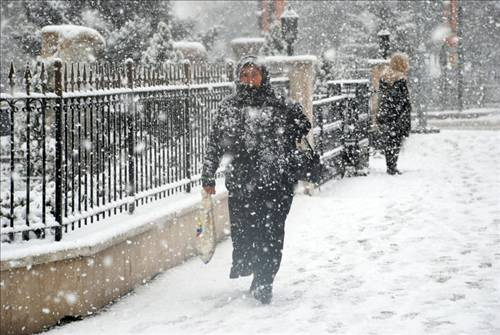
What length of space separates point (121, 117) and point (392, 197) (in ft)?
16.1

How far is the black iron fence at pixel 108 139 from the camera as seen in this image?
5.99 m

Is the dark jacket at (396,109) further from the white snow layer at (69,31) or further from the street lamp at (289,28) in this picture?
the white snow layer at (69,31)

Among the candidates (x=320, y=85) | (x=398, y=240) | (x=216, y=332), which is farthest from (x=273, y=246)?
(x=320, y=85)

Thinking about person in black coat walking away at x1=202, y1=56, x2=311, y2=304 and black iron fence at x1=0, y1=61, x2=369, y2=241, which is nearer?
black iron fence at x1=0, y1=61, x2=369, y2=241

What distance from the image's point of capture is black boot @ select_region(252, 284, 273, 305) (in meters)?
6.20

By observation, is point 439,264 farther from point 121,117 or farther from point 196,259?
point 121,117

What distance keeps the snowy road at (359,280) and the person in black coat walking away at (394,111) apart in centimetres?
218

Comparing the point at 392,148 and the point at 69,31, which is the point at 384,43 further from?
the point at 69,31

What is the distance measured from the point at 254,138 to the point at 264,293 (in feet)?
4.29

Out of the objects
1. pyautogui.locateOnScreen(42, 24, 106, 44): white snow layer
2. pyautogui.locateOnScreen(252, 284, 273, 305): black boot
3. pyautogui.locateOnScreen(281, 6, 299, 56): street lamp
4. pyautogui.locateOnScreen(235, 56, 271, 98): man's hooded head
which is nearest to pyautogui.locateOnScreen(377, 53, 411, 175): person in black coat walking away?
pyautogui.locateOnScreen(281, 6, 299, 56): street lamp

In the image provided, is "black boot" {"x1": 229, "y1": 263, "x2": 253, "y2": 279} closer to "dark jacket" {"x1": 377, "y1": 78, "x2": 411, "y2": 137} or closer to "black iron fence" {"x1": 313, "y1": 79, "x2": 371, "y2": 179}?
"black iron fence" {"x1": 313, "y1": 79, "x2": 371, "y2": 179}

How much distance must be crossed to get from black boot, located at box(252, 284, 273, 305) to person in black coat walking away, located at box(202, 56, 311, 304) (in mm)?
82

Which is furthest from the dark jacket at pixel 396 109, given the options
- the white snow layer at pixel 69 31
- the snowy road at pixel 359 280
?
the white snow layer at pixel 69 31

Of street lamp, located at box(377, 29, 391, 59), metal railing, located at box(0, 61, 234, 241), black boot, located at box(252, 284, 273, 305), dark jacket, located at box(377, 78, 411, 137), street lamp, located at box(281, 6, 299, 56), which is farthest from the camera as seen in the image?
street lamp, located at box(377, 29, 391, 59)
